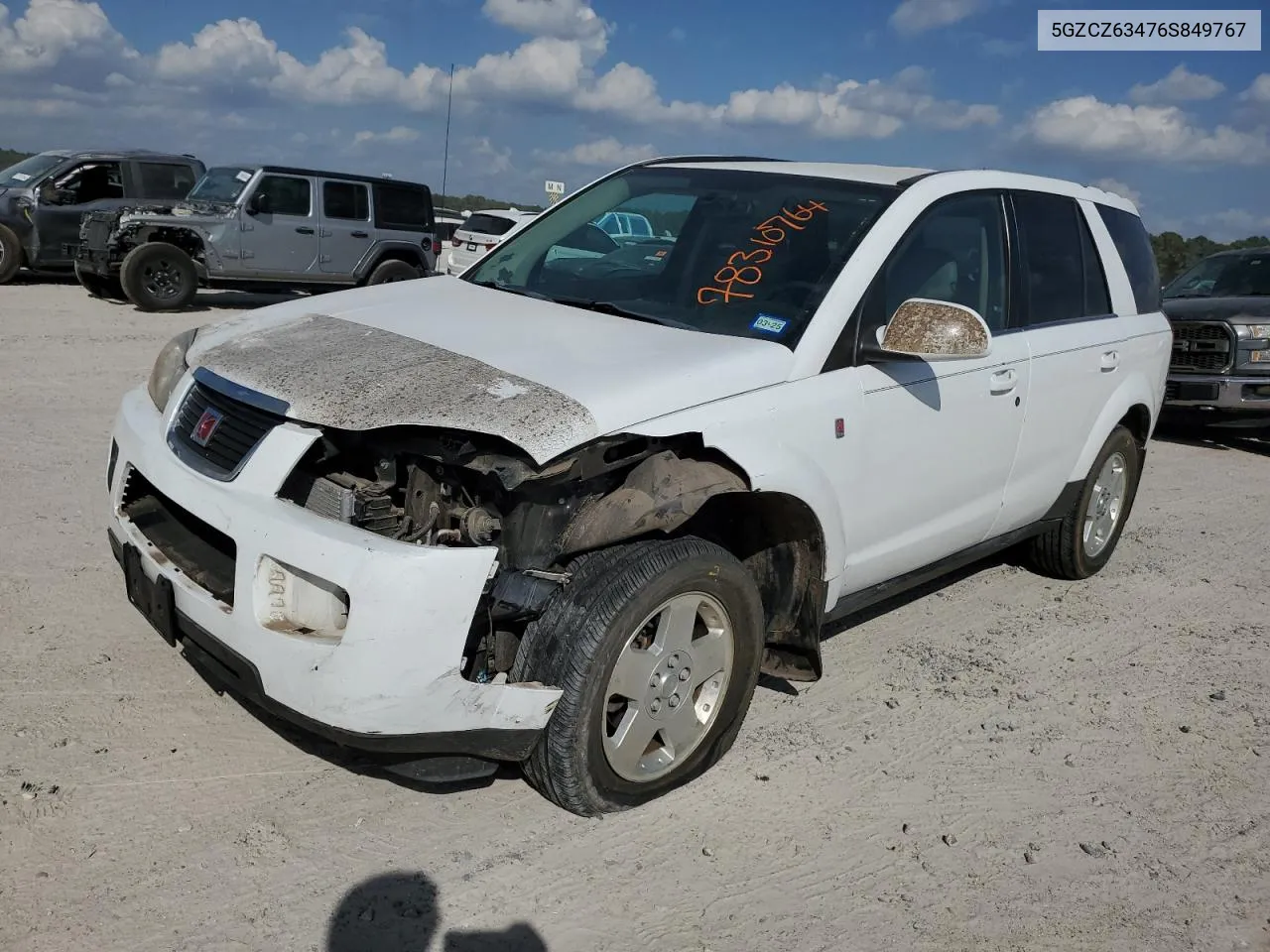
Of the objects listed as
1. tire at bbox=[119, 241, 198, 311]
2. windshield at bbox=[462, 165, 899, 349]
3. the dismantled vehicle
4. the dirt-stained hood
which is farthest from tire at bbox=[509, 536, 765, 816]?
tire at bbox=[119, 241, 198, 311]

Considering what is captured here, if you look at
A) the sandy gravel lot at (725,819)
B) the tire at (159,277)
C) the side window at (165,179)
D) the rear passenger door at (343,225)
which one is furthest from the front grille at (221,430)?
the side window at (165,179)

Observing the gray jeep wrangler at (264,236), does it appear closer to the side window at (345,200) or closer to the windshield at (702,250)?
the side window at (345,200)

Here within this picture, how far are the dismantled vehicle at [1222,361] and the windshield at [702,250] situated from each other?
6999 millimetres

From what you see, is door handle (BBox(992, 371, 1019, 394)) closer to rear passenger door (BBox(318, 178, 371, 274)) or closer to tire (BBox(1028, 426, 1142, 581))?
tire (BBox(1028, 426, 1142, 581))

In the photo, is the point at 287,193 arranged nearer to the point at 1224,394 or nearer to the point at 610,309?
the point at 1224,394

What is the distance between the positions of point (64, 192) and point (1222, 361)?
14280 millimetres

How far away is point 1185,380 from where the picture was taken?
33.2ft

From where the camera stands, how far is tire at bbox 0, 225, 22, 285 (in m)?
15.6

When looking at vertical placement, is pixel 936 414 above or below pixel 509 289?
below

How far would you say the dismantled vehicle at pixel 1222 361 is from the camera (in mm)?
9852

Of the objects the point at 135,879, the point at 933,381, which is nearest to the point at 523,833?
the point at 135,879

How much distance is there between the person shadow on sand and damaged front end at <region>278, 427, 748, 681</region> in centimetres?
58

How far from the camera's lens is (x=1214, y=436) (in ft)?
36.8

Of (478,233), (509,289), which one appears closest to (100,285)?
(478,233)
